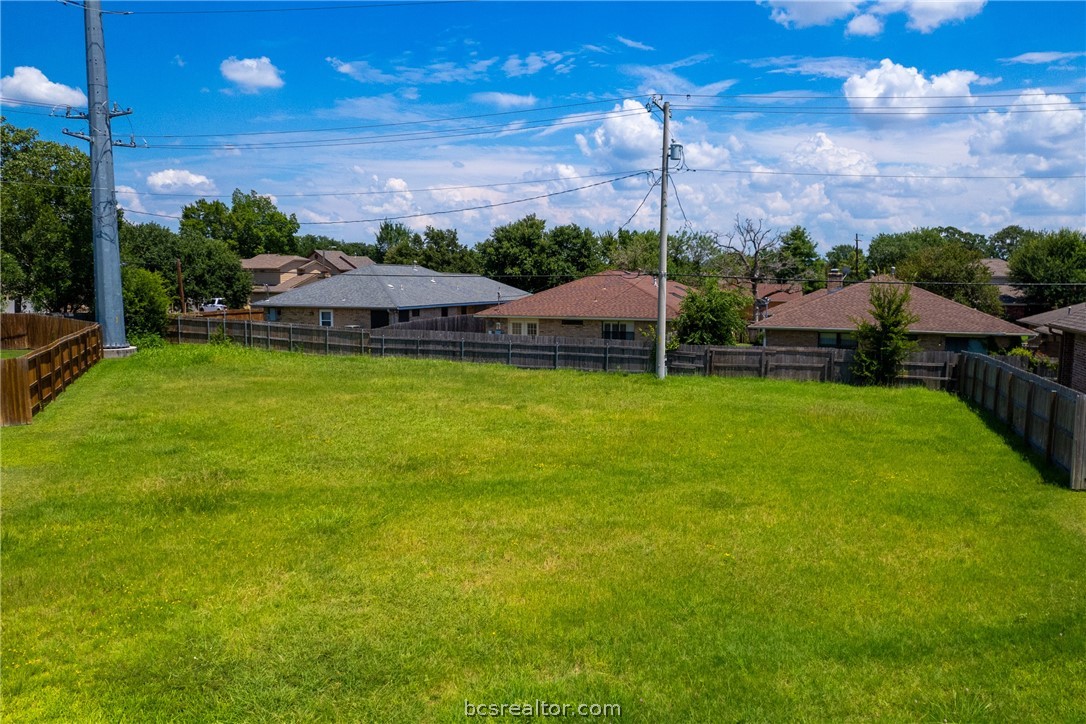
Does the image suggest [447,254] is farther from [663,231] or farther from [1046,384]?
[1046,384]

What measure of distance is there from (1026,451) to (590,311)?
78.5 ft

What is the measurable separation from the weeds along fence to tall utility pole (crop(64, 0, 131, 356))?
6.60 m

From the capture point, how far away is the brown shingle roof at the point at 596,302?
123 feet

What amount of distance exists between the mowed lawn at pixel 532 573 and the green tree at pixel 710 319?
1253 cm

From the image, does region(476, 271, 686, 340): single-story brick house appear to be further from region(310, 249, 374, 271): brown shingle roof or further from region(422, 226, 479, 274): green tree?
region(310, 249, 374, 271): brown shingle roof

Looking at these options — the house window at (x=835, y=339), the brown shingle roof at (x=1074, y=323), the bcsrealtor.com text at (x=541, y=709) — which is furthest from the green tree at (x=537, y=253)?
the bcsrealtor.com text at (x=541, y=709)

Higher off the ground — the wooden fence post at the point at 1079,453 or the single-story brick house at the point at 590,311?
the single-story brick house at the point at 590,311

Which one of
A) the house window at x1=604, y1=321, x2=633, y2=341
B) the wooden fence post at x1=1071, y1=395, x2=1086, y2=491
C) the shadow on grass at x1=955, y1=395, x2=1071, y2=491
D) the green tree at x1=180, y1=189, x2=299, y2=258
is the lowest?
the shadow on grass at x1=955, y1=395, x2=1071, y2=491

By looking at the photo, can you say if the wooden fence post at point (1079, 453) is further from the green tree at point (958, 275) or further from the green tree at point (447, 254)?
the green tree at point (447, 254)

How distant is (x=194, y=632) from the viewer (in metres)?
7.52

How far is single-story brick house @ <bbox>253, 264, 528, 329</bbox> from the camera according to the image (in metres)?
43.9

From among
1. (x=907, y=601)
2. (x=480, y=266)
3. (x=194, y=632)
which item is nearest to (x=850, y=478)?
(x=907, y=601)

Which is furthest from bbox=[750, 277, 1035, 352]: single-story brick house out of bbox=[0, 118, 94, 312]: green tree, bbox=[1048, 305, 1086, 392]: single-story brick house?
bbox=[0, 118, 94, 312]: green tree

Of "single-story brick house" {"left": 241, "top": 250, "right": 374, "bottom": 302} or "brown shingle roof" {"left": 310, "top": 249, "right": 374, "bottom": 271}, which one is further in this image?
"brown shingle roof" {"left": 310, "top": 249, "right": 374, "bottom": 271}
